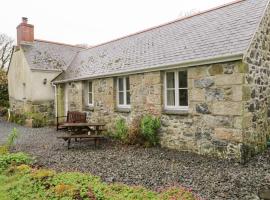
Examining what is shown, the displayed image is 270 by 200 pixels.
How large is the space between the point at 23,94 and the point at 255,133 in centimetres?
1561

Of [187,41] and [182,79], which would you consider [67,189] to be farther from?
[187,41]

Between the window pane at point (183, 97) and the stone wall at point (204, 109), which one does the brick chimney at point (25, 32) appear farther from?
the window pane at point (183, 97)

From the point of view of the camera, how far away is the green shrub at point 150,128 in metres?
8.81

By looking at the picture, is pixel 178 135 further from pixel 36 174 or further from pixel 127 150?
pixel 36 174

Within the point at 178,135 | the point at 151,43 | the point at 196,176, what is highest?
the point at 151,43

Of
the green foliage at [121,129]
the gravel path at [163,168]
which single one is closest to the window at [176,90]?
the gravel path at [163,168]

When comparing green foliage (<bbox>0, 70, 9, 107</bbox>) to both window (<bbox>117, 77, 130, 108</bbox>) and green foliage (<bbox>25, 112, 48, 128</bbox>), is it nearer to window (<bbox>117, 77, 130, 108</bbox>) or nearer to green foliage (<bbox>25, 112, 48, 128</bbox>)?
green foliage (<bbox>25, 112, 48, 128</bbox>)

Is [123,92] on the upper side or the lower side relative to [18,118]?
upper

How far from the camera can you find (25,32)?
57.5 ft

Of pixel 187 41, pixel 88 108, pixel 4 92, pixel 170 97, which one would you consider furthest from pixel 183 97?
pixel 4 92

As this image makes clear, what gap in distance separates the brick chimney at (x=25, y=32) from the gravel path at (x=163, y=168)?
10.9 meters

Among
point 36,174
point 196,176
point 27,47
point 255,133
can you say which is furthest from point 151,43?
point 27,47

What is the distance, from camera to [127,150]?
8609mm

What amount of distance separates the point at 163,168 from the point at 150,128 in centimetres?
247
